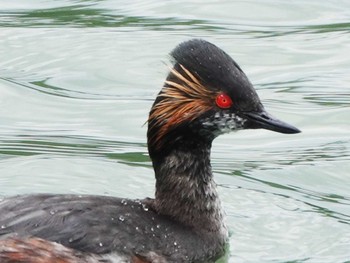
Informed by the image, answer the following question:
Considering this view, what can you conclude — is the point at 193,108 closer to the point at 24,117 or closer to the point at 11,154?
the point at 11,154

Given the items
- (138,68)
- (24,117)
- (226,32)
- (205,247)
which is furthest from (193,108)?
(226,32)

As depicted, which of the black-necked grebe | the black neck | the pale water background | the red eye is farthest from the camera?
the pale water background

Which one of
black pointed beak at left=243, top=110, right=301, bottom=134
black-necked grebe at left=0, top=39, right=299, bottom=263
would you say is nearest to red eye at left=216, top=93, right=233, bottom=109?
black-necked grebe at left=0, top=39, right=299, bottom=263

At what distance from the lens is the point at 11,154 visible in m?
11.0

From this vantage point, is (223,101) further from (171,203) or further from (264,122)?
(171,203)

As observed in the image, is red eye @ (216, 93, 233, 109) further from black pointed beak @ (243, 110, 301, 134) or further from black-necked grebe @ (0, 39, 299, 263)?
black pointed beak @ (243, 110, 301, 134)

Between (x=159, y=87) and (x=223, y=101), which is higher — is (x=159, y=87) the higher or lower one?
the lower one

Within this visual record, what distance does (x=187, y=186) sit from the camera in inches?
366

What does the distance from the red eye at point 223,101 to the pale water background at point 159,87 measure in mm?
423

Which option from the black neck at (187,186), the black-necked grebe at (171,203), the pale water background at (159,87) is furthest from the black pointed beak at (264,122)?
the pale water background at (159,87)

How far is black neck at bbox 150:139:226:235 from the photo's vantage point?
361 inches

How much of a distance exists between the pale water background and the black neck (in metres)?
0.32

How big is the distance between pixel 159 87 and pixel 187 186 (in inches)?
135

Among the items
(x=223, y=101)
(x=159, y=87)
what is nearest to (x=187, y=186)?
(x=223, y=101)
